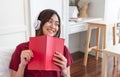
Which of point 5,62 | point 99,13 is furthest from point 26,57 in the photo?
point 99,13

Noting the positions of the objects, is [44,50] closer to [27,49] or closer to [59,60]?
[59,60]

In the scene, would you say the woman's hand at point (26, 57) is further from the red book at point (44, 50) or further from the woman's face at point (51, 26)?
the woman's face at point (51, 26)

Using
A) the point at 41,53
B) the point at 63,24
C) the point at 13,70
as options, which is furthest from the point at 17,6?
the point at 41,53

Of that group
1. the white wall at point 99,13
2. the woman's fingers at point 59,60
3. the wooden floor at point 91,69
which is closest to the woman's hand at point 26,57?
the woman's fingers at point 59,60

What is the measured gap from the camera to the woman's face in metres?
1.31

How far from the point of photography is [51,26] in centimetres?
131

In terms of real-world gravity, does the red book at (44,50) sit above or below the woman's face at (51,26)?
below

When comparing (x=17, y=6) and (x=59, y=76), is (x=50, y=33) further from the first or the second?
(x=17, y=6)

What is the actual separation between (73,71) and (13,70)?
1730mm

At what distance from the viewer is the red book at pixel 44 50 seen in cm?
108

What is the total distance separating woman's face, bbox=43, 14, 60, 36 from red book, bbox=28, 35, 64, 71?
211 millimetres

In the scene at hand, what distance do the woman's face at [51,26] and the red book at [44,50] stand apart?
211 mm

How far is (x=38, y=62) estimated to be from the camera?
1108 mm

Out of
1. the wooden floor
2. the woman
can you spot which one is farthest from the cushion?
the wooden floor
